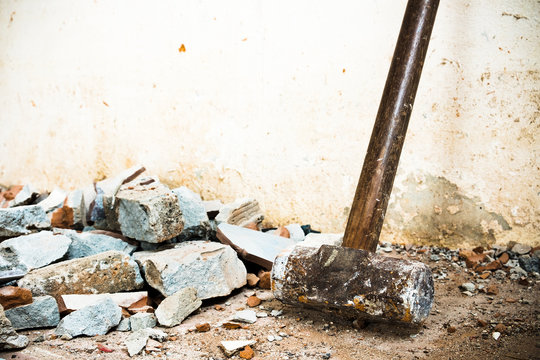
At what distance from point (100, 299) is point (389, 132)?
4.72 feet

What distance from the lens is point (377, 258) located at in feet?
5.77

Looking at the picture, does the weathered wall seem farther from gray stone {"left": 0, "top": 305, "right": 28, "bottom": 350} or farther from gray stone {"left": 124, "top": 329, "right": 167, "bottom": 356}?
gray stone {"left": 0, "top": 305, "right": 28, "bottom": 350}

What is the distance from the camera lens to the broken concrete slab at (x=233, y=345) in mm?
1657

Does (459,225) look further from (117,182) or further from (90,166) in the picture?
(90,166)

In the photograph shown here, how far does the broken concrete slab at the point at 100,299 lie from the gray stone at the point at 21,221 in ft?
2.45

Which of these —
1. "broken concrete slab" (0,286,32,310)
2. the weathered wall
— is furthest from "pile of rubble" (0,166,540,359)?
the weathered wall

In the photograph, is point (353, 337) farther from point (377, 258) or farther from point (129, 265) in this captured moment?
point (129, 265)

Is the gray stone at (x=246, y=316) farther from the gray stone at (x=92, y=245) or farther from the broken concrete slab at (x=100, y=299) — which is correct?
the gray stone at (x=92, y=245)

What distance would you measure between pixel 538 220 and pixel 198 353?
5.96 feet

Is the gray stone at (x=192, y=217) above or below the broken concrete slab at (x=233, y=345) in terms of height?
above

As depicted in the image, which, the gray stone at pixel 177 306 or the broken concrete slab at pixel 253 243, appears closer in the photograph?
the gray stone at pixel 177 306

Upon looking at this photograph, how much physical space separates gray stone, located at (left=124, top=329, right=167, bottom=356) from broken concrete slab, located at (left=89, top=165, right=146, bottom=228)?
1.00 metres

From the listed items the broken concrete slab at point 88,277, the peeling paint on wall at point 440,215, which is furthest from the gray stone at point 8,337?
the peeling paint on wall at point 440,215

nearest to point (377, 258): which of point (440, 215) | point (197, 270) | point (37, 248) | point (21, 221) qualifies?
point (197, 270)
